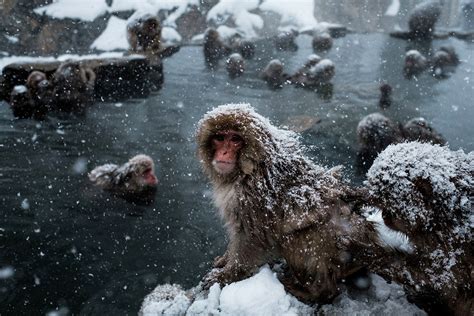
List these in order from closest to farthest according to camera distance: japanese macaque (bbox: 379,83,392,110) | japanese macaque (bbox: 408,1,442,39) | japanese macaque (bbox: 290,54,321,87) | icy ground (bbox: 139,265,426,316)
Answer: icy ground (bbox: 139,265,426,316) → japanese macaque (bbox: 379,83,392,110) → japanese macaque (bbox: 290,54,321,87) → japanese macaque (bbox: 408,1,442,39)

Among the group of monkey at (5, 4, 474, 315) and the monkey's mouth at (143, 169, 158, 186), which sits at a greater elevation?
the group of monkey at (5, 4, 474, 315)

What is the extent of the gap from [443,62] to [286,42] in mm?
4918

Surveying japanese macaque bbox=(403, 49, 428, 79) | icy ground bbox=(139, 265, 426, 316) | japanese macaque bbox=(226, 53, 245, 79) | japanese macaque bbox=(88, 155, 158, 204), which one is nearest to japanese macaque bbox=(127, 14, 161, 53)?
japanese macaque bbox=(226, 53, 245, 79)

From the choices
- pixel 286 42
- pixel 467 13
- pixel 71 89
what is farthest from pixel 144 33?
pixel 467 13

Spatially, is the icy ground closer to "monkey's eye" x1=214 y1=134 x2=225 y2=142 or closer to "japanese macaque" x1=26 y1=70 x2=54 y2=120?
"monkey's eye" x1=214 y1=134 x2=225 y2=142

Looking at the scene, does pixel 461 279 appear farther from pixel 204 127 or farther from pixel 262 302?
pixel 204 127

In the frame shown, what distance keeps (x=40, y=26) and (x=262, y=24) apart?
370 inches

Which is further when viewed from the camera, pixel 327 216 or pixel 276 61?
pixel 276 61

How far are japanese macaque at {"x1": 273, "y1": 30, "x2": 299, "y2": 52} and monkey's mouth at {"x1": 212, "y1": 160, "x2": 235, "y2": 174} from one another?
39.1ft

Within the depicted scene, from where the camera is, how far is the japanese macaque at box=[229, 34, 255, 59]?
41.2ft

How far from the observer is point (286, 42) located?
14.0m

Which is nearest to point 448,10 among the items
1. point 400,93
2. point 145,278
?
point 400,93

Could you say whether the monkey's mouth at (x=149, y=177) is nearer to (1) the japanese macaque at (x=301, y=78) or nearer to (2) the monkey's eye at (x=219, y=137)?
(2) the monkey's eye at (x=219, y=137)

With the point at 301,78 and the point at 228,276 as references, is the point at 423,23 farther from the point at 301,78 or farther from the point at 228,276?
the point at 228,276
